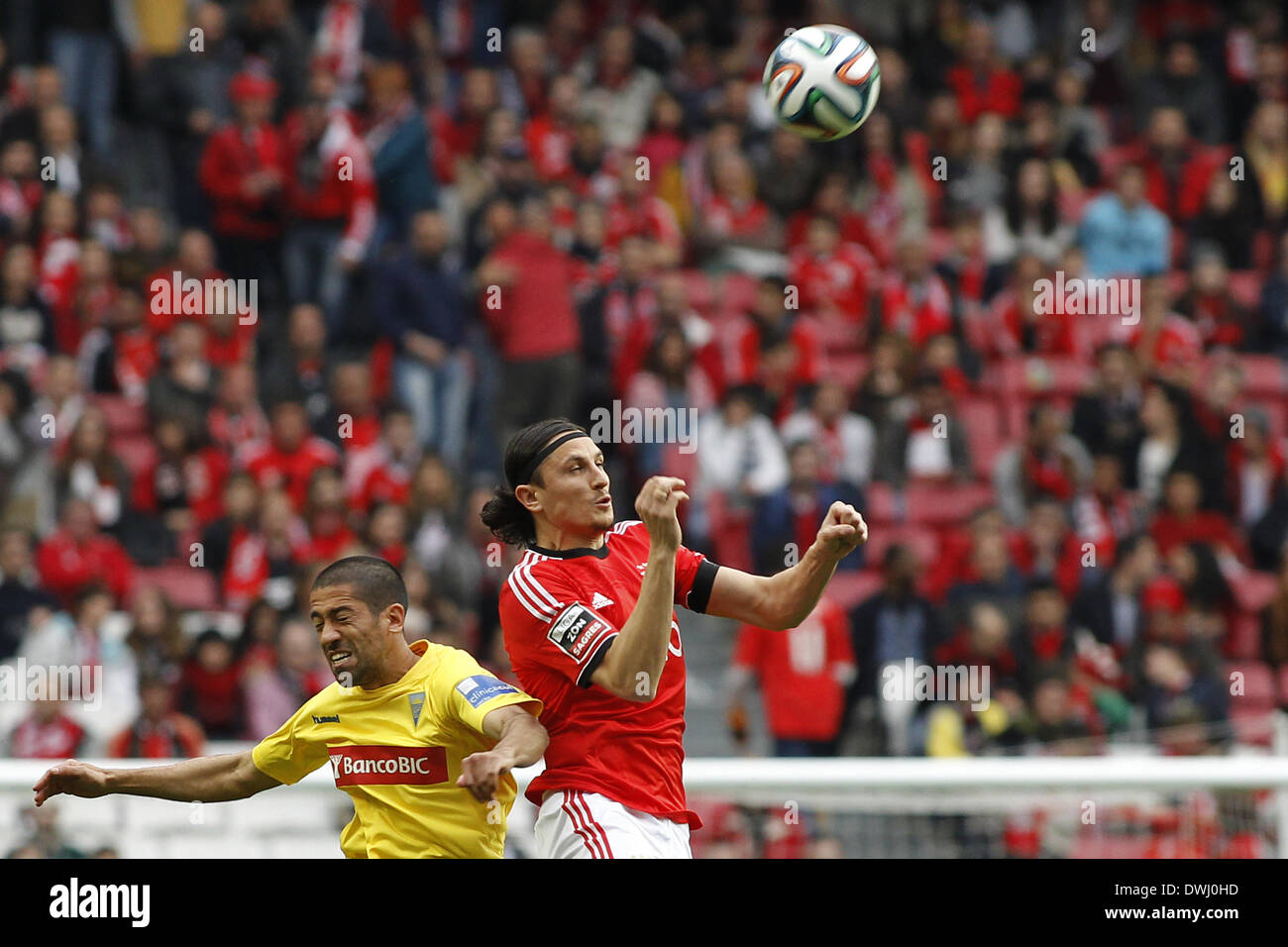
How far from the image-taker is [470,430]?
13750mm

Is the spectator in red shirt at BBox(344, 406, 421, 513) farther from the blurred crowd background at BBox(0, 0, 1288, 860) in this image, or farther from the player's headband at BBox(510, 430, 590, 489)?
the player's headband at BBox(510, 430, 590, 489)

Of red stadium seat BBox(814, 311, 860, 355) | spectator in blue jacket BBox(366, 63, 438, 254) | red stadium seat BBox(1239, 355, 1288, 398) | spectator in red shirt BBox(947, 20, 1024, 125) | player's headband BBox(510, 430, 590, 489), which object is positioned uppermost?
spectator in red shirt BBox(947, 20, 1024, 125)

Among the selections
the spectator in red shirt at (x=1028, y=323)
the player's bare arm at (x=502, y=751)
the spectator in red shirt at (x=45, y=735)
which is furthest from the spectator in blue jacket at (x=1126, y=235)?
the player's bare arm at (x=502, y=751)

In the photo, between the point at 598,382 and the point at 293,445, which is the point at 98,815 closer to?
the point at 293,445

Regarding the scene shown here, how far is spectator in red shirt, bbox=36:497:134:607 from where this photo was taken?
12430mm

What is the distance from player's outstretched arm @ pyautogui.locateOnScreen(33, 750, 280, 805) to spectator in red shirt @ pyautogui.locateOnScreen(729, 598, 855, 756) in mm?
5734

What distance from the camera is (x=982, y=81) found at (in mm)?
17125

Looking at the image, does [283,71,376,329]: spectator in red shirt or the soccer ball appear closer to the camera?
the soccer ball

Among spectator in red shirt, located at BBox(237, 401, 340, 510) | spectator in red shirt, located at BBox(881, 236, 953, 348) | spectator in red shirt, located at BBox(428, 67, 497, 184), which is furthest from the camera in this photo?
spectator in red shirt, located at BBox(428, 67, 497, 184)

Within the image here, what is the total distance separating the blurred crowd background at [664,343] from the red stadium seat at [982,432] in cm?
3
